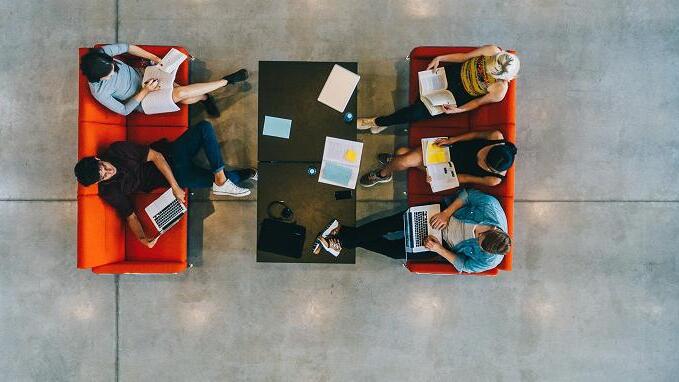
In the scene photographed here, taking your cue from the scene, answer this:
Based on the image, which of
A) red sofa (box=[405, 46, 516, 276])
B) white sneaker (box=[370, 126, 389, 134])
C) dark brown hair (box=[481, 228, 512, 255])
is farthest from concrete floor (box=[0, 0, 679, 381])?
dark brown hair (box=[481, 228, 512, 255])

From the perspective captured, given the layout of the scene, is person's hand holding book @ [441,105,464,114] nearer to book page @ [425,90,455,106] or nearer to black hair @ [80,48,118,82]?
book page @ [425,90,455,106]

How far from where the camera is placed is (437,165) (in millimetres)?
3266

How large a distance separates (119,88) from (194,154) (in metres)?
0.69

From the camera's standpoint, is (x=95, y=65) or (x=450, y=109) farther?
(x=450, y=109)

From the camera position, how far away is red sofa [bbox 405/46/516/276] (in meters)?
3.15

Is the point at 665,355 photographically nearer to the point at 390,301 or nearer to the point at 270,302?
the point at 390,301

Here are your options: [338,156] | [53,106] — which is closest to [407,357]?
[338,156]

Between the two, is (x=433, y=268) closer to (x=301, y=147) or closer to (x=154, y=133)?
(x=301, y=147)

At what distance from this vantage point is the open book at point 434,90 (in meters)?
3.26

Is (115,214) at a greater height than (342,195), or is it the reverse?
(342,195)

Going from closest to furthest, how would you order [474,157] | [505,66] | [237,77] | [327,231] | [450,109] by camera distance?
1. [505,66]
2. [474,157]
3. [327,231]
4. [450,109]
5. [237,77]

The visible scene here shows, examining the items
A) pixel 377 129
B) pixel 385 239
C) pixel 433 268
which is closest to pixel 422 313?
pixel 433 268

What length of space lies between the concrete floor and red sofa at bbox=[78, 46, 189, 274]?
407 mm

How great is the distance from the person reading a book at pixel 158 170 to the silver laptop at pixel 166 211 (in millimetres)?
58
